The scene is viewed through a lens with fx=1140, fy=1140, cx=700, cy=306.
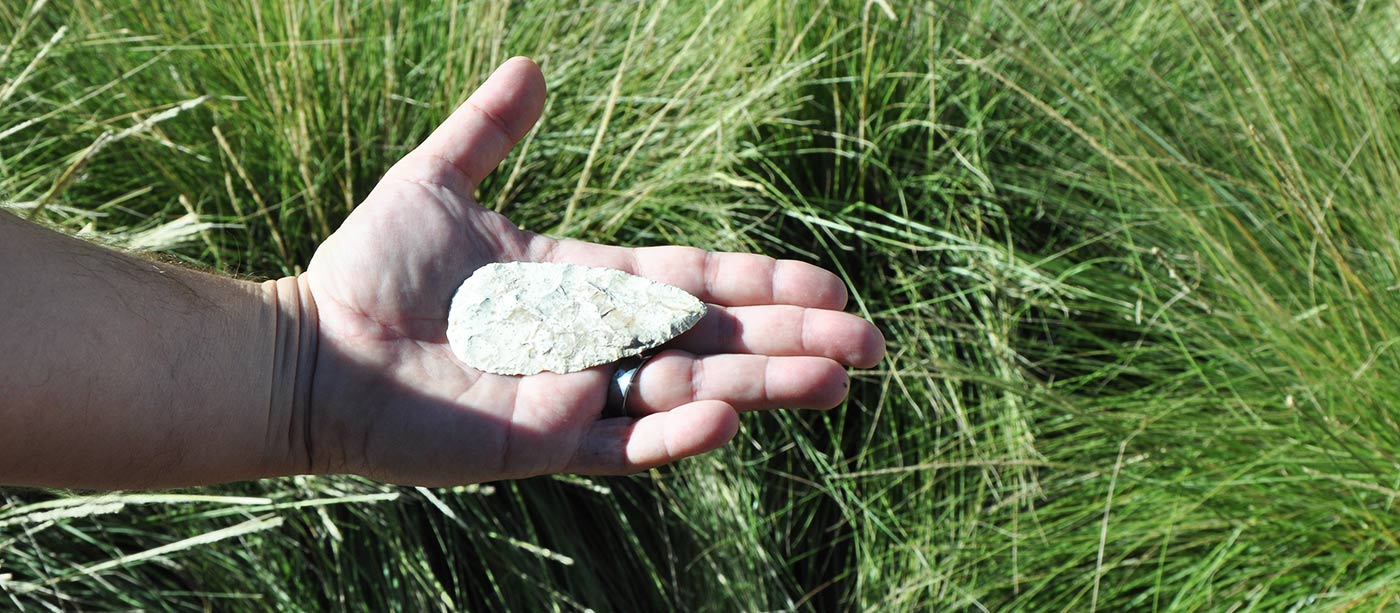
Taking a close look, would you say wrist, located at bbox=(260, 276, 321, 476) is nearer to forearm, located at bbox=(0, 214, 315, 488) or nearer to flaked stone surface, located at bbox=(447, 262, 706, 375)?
forearm, located at bbox=(0, 214, 315, 488)

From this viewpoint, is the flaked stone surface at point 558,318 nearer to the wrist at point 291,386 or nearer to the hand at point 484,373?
the hand at point 484,373

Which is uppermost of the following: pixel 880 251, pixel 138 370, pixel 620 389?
pixel 138 370

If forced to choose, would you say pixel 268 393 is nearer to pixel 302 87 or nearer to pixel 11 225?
pixel 11 225

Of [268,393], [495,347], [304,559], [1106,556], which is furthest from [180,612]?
[1106,556]

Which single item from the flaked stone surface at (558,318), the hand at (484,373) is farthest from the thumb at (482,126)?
the flaked stone surface at (558,318)

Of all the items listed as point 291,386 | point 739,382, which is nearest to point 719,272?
point 739,382

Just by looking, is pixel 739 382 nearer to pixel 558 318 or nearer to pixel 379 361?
pixel 558 318
